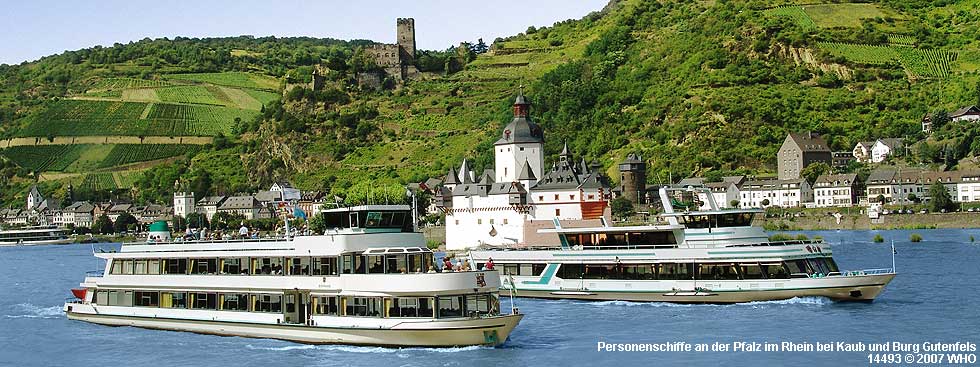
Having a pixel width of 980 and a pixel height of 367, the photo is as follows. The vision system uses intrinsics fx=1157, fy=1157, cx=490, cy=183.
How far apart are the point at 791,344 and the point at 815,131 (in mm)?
124216

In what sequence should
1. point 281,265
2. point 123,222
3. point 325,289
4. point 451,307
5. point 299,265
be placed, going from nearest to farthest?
1. point 451,307
2. point 325,289
3. point 299,265
4. point 281,265
5. point 123,222

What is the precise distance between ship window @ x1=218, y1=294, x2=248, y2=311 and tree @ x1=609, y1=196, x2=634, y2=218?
91498 mm

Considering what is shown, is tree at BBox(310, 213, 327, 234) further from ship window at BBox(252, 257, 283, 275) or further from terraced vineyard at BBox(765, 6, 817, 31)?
terraced vineyard at BBox(765, 6, 817, 31)

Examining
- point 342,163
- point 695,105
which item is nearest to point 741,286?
point 695,105

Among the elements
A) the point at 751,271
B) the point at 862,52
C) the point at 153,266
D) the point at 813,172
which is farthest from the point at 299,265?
the point at 862,52

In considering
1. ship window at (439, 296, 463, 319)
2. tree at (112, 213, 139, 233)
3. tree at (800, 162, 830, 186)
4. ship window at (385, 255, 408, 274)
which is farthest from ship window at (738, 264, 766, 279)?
tree at (112, 213, 139, 233)

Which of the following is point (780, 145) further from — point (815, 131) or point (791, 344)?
point (791, 344)

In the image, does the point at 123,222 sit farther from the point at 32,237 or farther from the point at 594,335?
the point at 594,335

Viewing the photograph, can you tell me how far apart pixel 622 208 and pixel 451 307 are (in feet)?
317

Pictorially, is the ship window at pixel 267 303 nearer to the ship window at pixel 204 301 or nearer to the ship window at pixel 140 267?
the ship window at pixel 204 301

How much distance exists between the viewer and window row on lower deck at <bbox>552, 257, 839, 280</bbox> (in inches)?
2060

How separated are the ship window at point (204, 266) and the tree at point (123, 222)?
157744 mm

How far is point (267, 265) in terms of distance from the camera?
41.9m

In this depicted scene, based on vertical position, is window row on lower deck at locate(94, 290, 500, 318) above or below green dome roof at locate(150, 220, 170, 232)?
below
